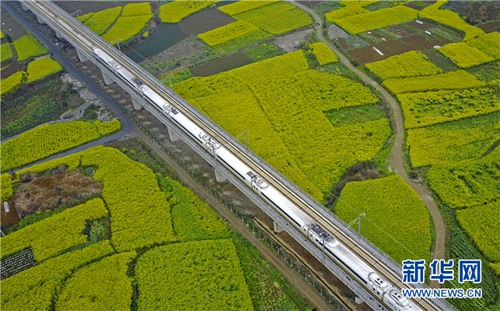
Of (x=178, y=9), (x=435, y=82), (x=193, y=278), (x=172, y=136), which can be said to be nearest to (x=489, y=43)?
(x=435, y=82)

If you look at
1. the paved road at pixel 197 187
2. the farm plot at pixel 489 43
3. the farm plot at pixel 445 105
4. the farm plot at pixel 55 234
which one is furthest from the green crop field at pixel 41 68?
the farm plot at pixel 489 43

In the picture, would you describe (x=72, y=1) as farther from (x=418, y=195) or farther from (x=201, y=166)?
(x=418, y=195)

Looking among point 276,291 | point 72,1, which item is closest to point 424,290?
point 276,291

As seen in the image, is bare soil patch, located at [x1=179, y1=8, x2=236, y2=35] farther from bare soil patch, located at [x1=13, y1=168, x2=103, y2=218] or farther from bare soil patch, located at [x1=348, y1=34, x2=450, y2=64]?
bare soil patch, located at [x1=13, y1=168, x2=103, y2=218]

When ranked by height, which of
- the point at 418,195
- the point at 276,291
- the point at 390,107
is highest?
the point at 390,107

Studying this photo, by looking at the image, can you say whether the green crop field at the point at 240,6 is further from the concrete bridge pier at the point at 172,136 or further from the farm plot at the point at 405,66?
the concrete bridge pier at the point at 172,136

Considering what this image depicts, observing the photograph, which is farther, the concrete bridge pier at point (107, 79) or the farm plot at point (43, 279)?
the concrete bridge pier at point (107, 79)
